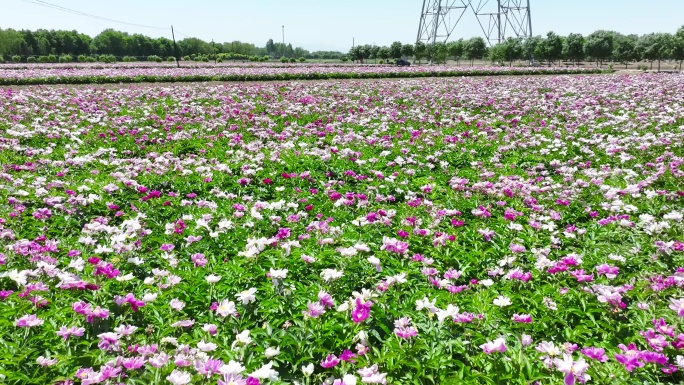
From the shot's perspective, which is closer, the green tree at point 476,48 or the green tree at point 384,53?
the green tree at point 476,48

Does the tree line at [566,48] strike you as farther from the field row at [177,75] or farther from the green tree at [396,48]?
the field row at [177,75]

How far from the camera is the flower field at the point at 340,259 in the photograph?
2.91 m

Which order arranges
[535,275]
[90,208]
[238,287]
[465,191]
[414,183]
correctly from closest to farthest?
[238,287] < [535,275] < [90,208] < [465,191] < [414,183]

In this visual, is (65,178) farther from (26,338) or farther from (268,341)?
(268,341)

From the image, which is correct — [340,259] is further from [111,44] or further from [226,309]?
[111,44]

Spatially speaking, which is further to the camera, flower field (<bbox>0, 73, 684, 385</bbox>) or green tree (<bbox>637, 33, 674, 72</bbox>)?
green tree (<bbox>637, 33, 674, 72</bbox>)

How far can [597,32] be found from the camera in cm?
5650

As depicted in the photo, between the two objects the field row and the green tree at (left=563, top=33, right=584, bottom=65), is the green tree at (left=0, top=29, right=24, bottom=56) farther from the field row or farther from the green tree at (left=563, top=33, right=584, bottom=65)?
the green tree at (left=563, top=33, right=584, bottom=65)

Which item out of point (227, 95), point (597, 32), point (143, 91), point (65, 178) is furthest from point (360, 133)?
point (597, 32)

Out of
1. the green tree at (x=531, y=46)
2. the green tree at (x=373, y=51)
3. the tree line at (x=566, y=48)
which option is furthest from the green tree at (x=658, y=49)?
the green tree at (x=373, y=51)

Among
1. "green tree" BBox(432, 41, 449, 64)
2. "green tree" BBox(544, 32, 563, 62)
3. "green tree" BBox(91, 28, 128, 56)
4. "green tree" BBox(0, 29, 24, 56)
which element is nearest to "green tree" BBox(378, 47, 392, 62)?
"green tree" BBox(432, 41, 449, 64)

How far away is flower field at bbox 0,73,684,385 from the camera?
2914mm

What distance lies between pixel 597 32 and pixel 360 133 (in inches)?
2344

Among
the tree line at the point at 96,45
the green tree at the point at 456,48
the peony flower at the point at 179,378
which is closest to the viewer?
the peony flower at the point at 179,378
